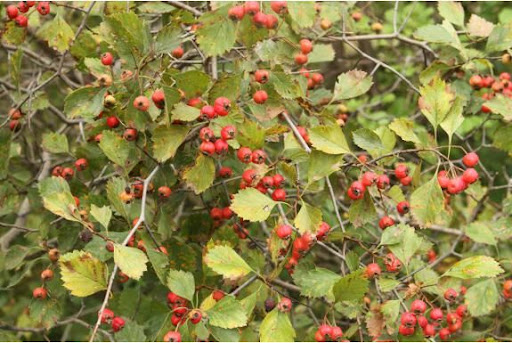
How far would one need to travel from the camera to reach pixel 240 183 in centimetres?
239

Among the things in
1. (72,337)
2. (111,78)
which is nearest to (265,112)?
(111,78)

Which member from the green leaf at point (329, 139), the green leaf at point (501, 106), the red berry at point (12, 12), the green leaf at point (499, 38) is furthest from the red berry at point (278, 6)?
the red berry at point (12, 12)

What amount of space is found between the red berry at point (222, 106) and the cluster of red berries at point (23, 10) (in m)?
0.93

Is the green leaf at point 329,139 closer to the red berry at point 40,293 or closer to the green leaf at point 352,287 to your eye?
the green leaf at point 352,287

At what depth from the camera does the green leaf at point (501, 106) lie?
2.51 m

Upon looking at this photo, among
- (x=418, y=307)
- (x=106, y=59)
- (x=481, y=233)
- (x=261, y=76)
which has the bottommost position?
(x=481, y=233)

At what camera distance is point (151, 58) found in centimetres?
212

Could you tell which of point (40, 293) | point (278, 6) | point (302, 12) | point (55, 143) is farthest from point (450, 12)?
point (40, 293)

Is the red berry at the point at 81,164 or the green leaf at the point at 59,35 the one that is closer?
the red berry at the point at 81,164

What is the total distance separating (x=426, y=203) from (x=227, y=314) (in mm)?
739

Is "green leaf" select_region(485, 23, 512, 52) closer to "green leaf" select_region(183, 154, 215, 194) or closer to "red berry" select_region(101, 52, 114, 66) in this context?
"green leaf" select_region(183, 154, 215, 194)

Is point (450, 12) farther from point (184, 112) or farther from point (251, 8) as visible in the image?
point (184, 112)

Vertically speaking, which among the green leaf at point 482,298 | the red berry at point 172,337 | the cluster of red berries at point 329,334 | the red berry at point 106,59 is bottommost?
the green leaf at point 482,298

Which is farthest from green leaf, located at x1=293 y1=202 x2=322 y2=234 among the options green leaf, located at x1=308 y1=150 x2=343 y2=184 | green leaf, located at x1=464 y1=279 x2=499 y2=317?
green leaf, located at x1=464 y1=279 x2=499 y2=317
